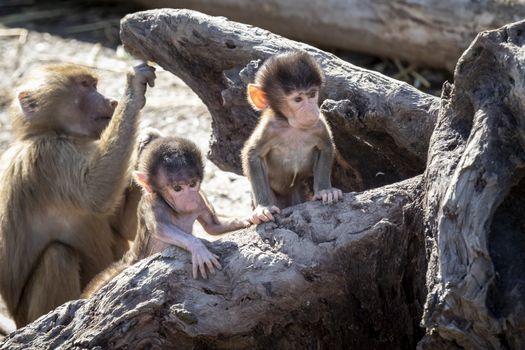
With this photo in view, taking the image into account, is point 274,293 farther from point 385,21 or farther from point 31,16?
point 31,16

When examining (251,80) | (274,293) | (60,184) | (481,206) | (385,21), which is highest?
(481,206)

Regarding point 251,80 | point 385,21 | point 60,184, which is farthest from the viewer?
point 385,21

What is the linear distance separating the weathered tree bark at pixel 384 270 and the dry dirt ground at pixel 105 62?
335 centimetres

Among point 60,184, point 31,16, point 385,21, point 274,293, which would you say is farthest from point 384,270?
point 31,16

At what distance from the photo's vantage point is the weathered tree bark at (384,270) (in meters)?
3.61

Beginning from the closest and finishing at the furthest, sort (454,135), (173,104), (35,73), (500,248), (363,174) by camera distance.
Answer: (500,248) → (454,135) → (363,174) → (35,73) → (173,104)

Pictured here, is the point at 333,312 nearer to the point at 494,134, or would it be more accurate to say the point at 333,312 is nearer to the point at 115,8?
the point at 494,134

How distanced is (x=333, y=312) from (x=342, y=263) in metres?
0.25

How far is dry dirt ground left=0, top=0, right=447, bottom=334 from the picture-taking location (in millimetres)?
8344

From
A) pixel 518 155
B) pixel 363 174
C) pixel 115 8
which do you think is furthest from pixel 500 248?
pixel 115 8

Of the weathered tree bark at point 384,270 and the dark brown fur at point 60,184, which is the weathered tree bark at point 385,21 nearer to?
the dark brown fur at point 60,184

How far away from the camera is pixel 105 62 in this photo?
34.2ft

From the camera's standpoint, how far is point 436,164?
395 centimetres

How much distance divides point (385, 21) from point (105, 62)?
320cm
